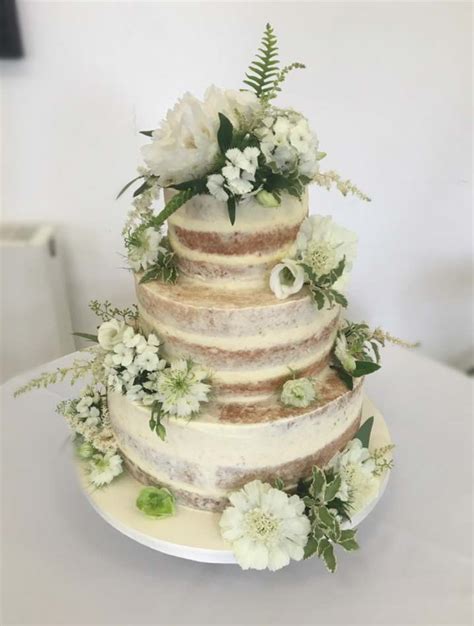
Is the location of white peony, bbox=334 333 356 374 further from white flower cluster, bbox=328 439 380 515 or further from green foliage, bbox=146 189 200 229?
green foliage, bbox=146 189 200 229

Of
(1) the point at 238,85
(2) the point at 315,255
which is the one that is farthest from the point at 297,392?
(1) the point at 238,85

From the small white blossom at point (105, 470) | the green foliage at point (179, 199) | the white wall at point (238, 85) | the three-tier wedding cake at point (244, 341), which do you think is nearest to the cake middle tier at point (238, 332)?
the three-tier wedding cake at point (244, 341)

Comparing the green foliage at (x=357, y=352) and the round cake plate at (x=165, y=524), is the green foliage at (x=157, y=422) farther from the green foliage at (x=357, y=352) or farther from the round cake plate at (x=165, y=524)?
the green foliage at (x=357, y=352)

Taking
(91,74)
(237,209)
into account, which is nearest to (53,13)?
(91,74)

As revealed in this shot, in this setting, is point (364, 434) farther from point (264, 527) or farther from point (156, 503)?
point (156, 503)

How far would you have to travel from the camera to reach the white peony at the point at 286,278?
3.02 feet

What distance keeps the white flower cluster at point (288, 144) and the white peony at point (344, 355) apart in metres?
0.33

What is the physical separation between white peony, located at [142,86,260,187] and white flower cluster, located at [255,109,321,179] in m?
0.04

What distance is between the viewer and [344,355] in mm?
1054

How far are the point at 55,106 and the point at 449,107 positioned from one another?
1.24 meters

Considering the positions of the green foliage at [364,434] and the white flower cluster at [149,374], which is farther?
the green foliage at [364,434]

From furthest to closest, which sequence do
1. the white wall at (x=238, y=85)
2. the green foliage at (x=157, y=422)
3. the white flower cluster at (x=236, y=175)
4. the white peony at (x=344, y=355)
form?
1. the white wall at (x=238, y=85)
2. the white peony at (x=344, y=355)
3. the green foliage at (x=157, y=422)
4. the white flower cluster at (x=236, y=175)

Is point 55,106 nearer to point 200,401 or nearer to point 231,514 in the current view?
point 200,401

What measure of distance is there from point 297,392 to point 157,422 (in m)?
0.23
